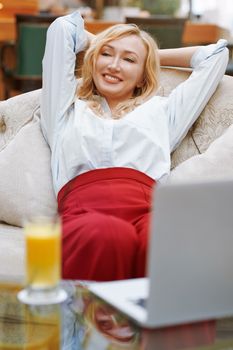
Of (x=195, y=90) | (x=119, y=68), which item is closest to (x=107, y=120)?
(x=119, y=68)

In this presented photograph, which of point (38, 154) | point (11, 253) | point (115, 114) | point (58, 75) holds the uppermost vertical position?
point (58, 75)

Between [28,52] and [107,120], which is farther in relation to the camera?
[28,52]

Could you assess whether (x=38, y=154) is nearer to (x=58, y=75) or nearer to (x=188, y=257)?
(x=58, y=75)

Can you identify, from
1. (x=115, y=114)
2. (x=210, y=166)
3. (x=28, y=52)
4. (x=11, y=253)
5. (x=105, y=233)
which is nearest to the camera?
(x=105, y=233)

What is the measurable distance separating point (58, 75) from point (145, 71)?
283 mm

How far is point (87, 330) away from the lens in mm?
1440

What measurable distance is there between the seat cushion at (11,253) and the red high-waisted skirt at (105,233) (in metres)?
0.15

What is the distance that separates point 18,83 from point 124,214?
11.9 ft

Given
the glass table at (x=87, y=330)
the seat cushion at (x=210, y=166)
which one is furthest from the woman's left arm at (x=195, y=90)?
the glass table at (x=87, y=330)

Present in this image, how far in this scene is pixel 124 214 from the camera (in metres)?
2.03

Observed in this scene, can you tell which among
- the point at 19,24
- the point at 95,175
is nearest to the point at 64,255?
the point at 95,175

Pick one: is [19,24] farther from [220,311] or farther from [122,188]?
[220,311]

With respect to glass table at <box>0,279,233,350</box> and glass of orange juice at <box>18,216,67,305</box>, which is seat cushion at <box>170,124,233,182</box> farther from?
glass of orange juice at <box>18,216,67,305</box>

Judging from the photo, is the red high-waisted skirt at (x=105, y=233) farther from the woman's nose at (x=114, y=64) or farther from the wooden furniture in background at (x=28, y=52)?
the wooden furniture in background at (x=28, y=52)
